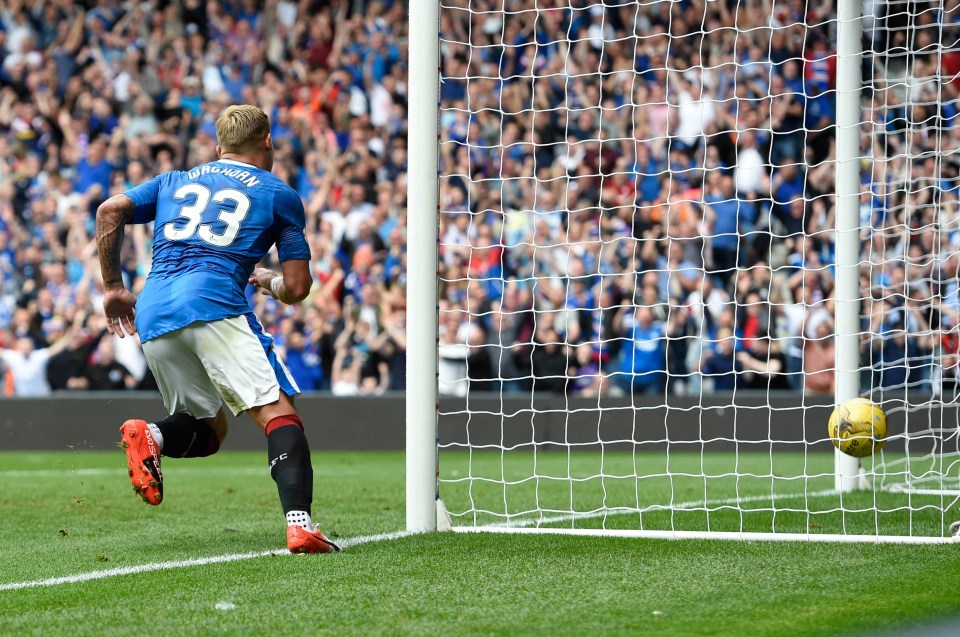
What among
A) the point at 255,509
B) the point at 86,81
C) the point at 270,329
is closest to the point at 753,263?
the point at 270,329

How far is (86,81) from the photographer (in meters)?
16.3

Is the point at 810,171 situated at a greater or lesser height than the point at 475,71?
lesser

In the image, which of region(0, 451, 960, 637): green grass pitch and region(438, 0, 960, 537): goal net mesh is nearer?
region(0, 451, 960, 637): green grass pitch

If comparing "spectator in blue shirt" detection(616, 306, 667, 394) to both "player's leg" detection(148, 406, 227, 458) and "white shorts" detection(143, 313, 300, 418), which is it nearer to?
"player's leg" detection(148, 406, 227, 458)

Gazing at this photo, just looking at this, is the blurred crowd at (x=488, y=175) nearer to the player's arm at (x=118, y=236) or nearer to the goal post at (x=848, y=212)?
the goal post at (x=848, y=212)

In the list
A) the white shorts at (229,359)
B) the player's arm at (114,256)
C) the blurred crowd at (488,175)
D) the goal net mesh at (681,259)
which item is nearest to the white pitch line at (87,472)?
the goal net mesh at (681,259)

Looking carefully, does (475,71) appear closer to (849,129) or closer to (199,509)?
(849,129)

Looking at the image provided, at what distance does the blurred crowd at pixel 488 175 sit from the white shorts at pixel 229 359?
21.1 feet

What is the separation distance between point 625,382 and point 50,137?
800 centimetres

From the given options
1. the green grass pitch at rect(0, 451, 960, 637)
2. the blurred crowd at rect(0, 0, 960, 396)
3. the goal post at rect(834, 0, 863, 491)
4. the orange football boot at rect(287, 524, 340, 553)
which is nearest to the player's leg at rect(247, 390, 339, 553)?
the orange football boot at rect(287, 524, 340, 553)

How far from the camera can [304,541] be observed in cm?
487

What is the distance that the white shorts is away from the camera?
497 centimetres

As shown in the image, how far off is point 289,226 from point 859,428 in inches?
122

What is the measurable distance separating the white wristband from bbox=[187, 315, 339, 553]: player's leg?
187 mm
